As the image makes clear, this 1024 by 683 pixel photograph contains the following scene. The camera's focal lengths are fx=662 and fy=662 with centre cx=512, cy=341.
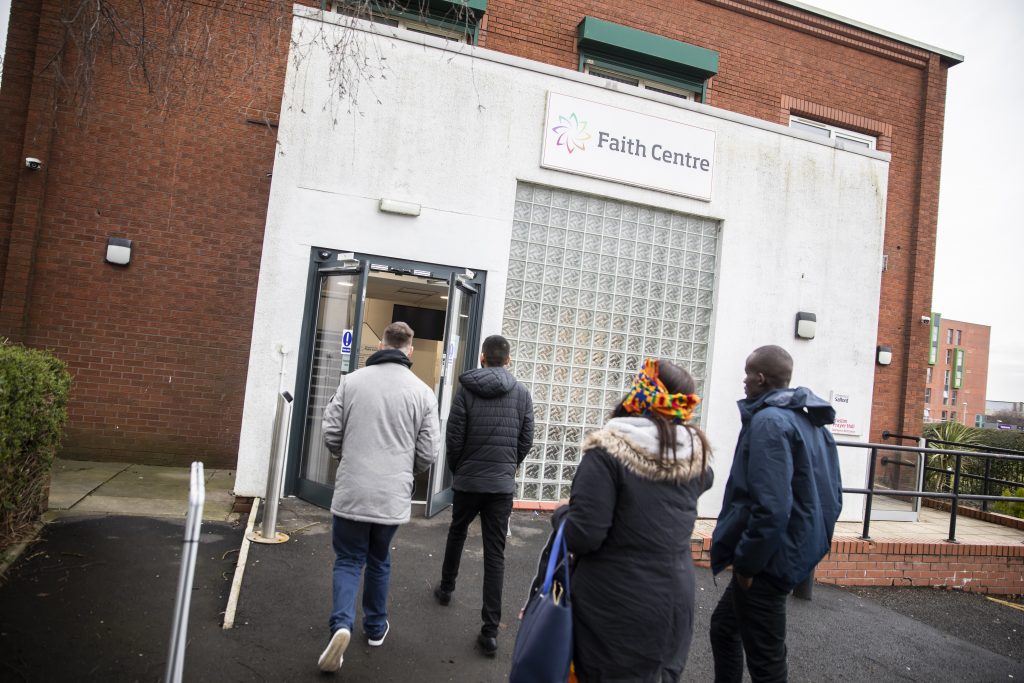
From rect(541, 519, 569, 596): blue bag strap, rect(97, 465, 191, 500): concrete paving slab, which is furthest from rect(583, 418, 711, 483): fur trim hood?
rect(97, 465, 191, 500): concrete paving slab

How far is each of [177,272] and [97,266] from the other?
929 millimetres

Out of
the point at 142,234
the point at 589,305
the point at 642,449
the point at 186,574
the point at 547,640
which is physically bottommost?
the point at 547,640

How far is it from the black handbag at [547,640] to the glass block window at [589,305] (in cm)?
493

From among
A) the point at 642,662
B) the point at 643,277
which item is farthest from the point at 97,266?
the point at 642,662

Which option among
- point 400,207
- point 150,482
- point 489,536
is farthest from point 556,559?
point 150,482

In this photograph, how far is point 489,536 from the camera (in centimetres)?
434

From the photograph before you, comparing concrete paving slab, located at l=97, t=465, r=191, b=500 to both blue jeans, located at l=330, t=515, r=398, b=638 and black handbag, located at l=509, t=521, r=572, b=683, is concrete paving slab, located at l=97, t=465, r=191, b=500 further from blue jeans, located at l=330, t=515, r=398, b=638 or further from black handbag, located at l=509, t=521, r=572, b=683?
black handbag, located at l=509, t=521, r=572, b=683

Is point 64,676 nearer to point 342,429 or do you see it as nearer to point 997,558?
point 342,429

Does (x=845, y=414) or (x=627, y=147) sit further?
(x=845, y=414)

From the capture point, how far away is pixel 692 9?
10680mm

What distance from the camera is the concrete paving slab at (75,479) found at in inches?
245

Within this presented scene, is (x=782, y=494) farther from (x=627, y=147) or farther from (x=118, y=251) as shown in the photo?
(x=118, y=251)

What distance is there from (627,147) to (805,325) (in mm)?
3184

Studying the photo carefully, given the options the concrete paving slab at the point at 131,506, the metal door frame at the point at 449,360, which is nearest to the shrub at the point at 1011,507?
the metal door frame at the point at 449,360
